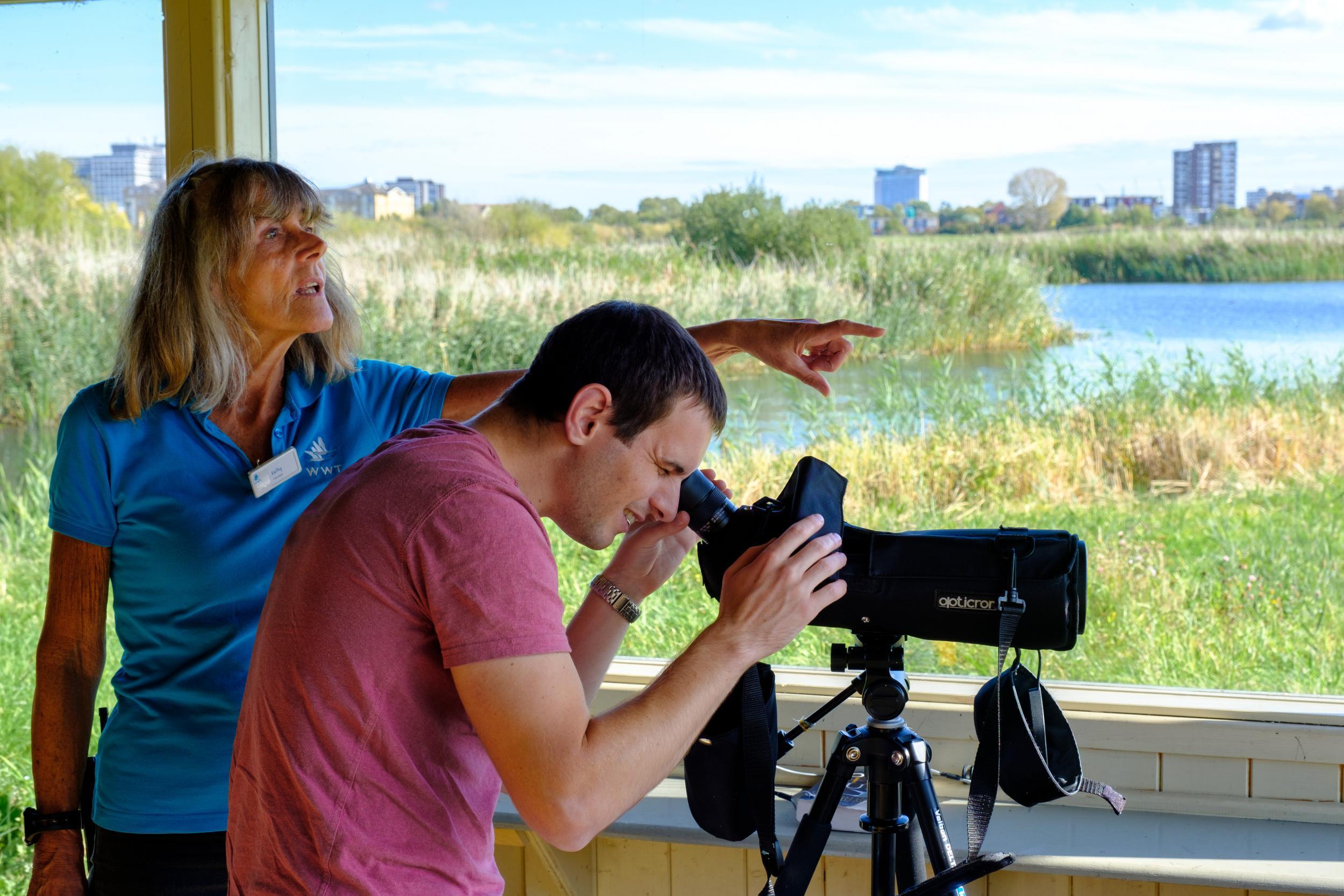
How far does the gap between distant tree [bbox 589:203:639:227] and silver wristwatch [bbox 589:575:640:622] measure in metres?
1.34

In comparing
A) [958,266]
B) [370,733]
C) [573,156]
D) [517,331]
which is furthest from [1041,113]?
[370,733]

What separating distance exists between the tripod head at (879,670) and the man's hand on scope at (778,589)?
0.42m

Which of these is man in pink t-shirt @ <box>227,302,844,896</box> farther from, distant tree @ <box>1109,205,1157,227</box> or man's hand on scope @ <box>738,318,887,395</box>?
distant tree @ <box>1109,205,1157,227</box>

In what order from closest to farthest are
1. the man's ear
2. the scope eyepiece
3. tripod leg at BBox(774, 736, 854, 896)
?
the man's ear, the scope eyepiece, tripod leg at BBox(774, 736, 854, 896)

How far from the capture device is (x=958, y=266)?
2316 mm

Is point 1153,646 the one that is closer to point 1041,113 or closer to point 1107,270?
point 1107,270

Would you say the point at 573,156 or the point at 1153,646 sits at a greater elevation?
the point at 573,156

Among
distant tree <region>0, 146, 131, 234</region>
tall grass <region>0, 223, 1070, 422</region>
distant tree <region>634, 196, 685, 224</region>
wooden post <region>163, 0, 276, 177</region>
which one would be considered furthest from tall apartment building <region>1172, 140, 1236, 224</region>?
distant tree <region>0, 146, 131, 234</region>

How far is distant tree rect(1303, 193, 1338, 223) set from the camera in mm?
2084

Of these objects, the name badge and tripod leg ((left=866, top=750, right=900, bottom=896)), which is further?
tripod leg ((left=866, top=750, right=900, bottom=896))

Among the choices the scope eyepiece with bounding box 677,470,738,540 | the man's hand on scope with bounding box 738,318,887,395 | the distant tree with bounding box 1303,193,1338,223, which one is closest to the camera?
the scope eyepiece with bounding box 677,470,738,540

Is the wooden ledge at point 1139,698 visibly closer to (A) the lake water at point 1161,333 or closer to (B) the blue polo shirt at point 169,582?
(A) the lake water at point 1161,333

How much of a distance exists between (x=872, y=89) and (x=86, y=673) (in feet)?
5.56

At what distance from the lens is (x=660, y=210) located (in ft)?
8.16
